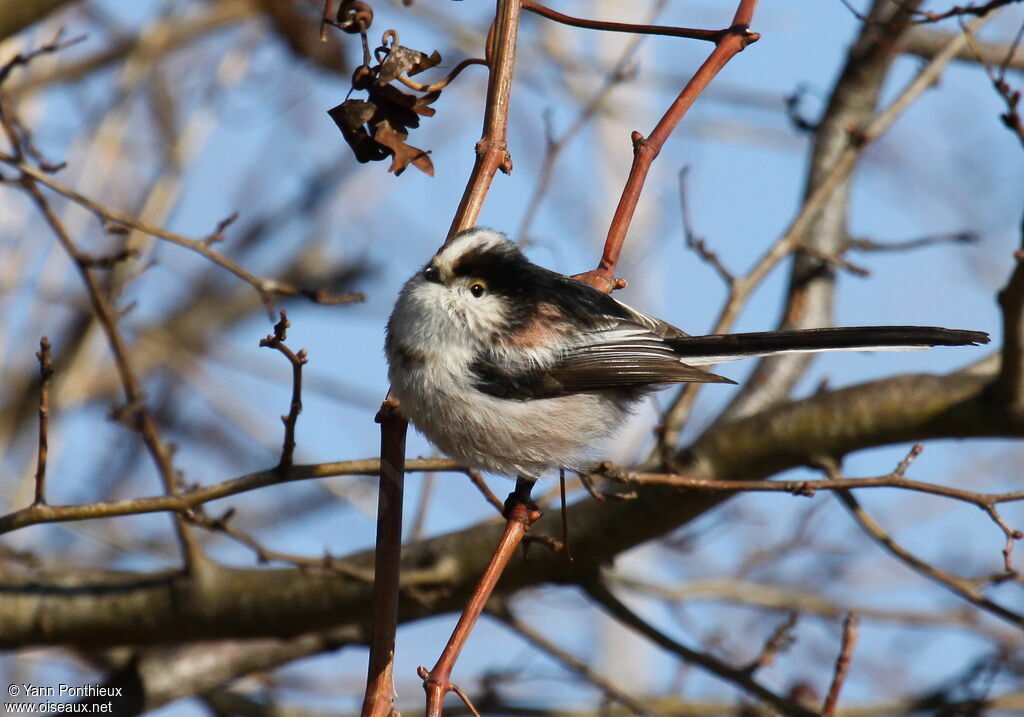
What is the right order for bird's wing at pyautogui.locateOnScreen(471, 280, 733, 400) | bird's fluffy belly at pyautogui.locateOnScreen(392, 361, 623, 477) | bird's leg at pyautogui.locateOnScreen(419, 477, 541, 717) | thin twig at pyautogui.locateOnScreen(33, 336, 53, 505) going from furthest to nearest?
bird's wing at pyautogui.locateOnScreen(471, 280, 733, 400) < bird's fluffy belly at pyautogui.locateOnScreen(392, 361, 623, 477) < thin twig at pyautogui.locateOnScreen(33, 336, 53, 505) < bird's leg at pyautogui.locateOnScreen(419, 477, 541, 717)

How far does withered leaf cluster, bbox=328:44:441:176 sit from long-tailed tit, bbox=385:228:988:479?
240 mm

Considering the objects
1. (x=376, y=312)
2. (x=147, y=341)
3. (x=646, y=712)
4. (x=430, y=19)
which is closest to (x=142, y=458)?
(x=147, y=341)

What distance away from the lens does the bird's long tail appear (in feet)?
Result: 7.77

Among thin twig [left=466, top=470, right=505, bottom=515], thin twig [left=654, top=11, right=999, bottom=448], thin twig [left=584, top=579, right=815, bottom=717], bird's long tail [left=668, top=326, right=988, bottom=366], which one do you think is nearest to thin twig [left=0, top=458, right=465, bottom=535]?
thin twig [left=466, top=470, right=505, bottom=515]

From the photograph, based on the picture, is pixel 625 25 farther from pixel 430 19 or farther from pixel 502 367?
pixel 430 19

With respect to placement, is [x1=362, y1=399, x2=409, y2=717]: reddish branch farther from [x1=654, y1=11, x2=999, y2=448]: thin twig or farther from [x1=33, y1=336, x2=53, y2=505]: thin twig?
[x1=654, y1=11, x2=999, y2=448]: thin twig

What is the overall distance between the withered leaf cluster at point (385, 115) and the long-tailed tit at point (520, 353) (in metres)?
0.24

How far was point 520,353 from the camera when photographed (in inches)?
103

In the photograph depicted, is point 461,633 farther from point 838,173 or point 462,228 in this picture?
point 838,173

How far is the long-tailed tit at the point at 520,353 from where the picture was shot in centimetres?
250

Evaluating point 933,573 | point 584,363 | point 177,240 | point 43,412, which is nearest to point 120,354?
point 177,240

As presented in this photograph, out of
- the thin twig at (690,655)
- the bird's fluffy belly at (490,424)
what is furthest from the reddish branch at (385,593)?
the thin twig at (690,655)

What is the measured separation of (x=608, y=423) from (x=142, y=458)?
3887 millimetres

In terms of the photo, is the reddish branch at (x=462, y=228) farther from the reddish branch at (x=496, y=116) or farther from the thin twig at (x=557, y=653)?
the thin twig at (x=557, y=653)
